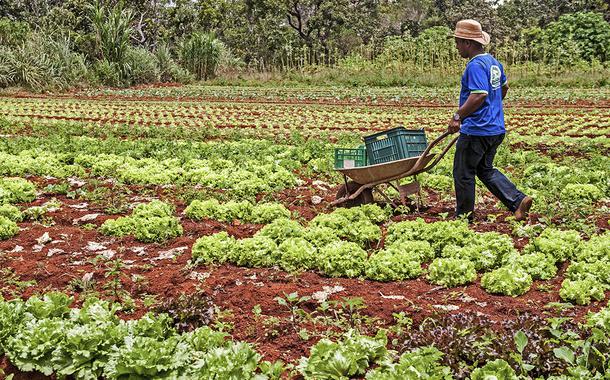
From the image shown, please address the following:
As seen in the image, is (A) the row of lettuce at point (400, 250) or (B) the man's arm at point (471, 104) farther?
(B) the man's arm at point (471, 104)

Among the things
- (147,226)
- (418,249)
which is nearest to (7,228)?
(147,226)

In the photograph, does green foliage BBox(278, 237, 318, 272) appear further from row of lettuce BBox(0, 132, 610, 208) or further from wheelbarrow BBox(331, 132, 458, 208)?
row of lettuce BBox(0, 132, 610, 208)

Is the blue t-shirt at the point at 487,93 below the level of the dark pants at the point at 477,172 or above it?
above

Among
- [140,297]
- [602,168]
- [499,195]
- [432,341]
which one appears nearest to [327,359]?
[432,341]

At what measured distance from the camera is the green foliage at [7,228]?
6.82 metres

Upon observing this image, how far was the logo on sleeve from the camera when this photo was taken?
21.9ft

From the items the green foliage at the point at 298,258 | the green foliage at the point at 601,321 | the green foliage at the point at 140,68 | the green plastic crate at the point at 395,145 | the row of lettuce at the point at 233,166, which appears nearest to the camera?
the green foliage at the point at 601,321

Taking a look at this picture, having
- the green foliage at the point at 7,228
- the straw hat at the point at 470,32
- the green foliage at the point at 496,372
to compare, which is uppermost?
the straw hat at the point at 470,32

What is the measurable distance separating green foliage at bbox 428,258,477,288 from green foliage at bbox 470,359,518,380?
178 cm

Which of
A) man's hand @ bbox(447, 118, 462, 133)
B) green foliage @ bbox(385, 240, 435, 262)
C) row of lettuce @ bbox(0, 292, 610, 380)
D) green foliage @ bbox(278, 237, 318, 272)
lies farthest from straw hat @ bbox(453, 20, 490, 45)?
row of lettuce @ bbox(0, 292, 610, 380)

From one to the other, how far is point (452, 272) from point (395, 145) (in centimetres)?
249

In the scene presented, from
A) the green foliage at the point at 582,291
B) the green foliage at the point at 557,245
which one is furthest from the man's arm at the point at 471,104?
the green foliage at the point at 582,291

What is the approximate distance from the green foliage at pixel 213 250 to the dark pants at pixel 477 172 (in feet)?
8.88

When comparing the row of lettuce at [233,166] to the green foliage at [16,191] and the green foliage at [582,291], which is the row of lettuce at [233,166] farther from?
the green foliage at [582,291]
